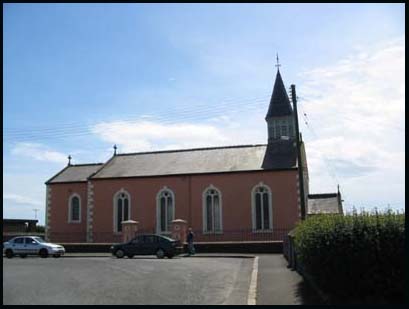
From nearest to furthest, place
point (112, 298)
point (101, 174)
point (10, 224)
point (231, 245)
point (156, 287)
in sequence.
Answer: point (112, 298) → point (156, 287) → point (231, 245) → point (101, 174) → point (10, 224)

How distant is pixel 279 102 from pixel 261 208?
32.6ft

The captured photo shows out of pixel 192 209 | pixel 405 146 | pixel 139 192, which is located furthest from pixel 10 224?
pixel 405 146

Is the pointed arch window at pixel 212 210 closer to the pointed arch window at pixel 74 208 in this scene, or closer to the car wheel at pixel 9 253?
the pointed arch window at pixel 74 208

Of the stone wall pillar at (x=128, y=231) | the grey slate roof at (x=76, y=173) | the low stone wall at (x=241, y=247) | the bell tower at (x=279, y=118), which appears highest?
the bell tower at (x=279, y=118)

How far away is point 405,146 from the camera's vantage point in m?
7.32

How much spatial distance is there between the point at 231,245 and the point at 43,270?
40.8 ft

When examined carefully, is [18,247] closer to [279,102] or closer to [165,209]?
[165,209]

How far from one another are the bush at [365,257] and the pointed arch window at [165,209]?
29.3 m

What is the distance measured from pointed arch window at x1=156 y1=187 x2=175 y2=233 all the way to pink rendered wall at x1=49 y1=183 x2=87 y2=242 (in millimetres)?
6902

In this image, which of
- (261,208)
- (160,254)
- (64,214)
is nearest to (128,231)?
(160,254)

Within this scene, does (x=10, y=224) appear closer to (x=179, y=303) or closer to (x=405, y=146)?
(x=179, y=303)

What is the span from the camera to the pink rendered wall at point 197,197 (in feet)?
118

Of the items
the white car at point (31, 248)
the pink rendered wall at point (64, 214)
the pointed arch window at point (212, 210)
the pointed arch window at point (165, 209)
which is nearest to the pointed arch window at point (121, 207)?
the pointed arch window at point (165, 209)

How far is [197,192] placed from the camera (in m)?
38.2
